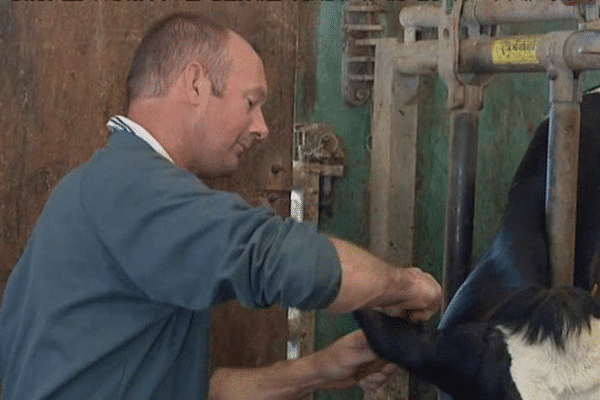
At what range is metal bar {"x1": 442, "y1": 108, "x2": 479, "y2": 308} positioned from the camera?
2.67m

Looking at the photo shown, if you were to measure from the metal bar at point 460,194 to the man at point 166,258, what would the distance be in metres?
0.71

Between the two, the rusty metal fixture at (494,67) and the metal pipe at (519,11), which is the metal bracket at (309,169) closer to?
the rusty metal fixture at (494,67)

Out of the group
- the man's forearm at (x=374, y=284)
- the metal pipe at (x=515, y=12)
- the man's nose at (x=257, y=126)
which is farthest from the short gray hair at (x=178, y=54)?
the metal pipe at (x=515, y=12)

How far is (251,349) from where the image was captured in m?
2.42

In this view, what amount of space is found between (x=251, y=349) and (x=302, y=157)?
0.75 meters

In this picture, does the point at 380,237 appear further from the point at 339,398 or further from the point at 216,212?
the point at 216,212

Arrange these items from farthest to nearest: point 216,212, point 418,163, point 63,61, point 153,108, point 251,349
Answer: point 418,163 < point 251,349 < point 63,61 < point 153,108 < point 216,212

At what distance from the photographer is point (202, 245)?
5.07 ft

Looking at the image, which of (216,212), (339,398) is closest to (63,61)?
(216,212)

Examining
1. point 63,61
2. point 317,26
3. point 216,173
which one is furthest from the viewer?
point 317,26

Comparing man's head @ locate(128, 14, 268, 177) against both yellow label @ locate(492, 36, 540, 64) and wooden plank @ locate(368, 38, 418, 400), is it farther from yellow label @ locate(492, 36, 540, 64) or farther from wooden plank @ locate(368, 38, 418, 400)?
wooden plank @ locate(368, 38, 418, 400)

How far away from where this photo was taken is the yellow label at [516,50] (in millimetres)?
2332

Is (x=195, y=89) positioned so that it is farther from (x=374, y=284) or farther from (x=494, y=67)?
(x=494, y=67)

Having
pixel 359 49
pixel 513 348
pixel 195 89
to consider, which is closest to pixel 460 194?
pixel 359 49
